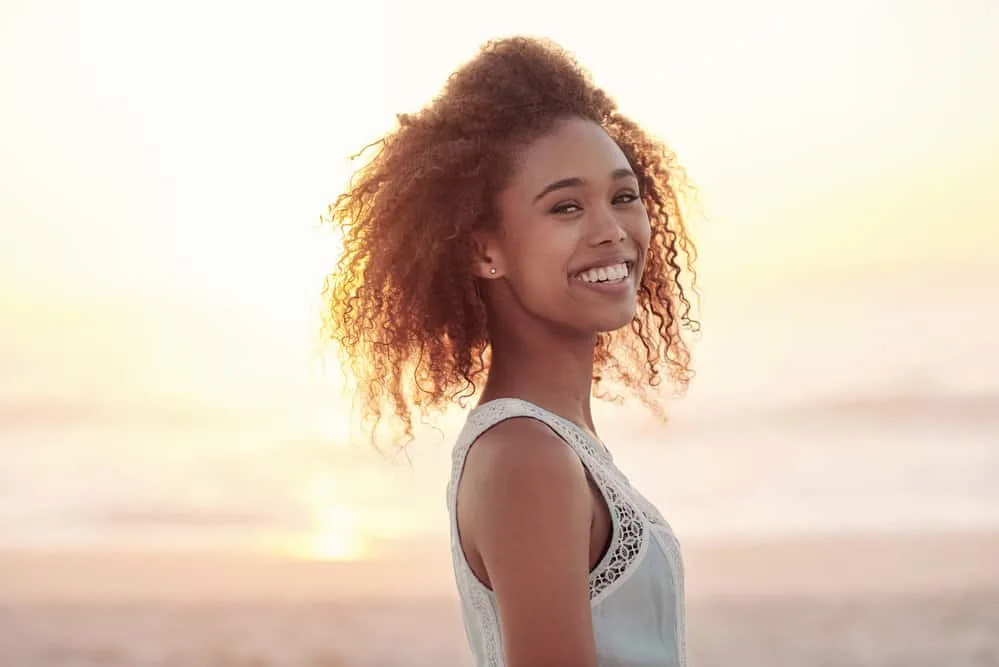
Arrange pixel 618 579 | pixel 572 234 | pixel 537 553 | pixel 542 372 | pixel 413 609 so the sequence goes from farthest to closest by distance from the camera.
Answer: pixel 413 609
pixel 542 372
pixel 572 234
pixel 618 579
pixel 537 553

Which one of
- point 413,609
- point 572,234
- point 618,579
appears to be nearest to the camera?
point 618,579

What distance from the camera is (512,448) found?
2.57 metres

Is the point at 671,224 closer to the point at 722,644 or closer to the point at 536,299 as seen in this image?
the point at 536,299

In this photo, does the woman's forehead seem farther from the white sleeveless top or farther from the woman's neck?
the white sleeveless top

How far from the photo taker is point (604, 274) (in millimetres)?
2930

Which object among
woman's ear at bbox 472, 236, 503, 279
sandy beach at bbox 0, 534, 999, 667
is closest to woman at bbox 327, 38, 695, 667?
woman's ear at bbox 472, 236, 503, 279

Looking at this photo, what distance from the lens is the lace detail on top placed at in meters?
2.69

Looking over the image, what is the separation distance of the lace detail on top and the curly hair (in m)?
0.39

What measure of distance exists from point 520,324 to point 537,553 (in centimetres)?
72

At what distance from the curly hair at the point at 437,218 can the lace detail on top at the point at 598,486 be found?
Answer: 1.28 ft

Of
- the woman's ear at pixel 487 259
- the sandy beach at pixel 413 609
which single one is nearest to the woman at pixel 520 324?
the woman's ear at pixel 487 259

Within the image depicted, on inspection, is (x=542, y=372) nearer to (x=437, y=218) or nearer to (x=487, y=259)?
(x=487, y=259)

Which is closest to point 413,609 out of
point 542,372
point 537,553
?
point 542,372

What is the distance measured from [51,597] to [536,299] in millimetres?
14870
